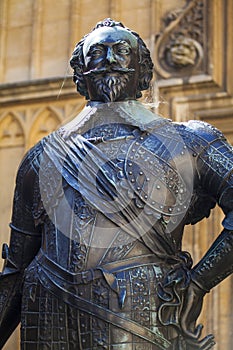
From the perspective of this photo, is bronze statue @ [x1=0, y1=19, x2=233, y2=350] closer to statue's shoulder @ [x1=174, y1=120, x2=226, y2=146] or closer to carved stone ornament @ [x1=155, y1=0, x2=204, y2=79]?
statue's shoulder @ [x1=174, y1=120, x2=226, y2=146]

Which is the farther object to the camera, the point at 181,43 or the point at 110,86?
the point at 181,43

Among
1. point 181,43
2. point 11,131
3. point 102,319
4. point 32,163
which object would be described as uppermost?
point 181,43

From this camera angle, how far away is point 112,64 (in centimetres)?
246

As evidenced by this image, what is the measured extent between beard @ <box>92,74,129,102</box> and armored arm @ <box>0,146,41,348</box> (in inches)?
9.3

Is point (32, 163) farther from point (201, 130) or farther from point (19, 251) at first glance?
point (201, 130)

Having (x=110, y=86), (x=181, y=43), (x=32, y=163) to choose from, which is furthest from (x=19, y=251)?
(x=181, y=43)

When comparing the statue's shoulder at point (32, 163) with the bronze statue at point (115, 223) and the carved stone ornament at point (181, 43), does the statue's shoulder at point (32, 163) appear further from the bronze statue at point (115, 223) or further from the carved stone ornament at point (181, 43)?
the carved stone ornament at point (181, 43)

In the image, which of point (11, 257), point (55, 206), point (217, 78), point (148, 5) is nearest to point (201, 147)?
point (55, 206)

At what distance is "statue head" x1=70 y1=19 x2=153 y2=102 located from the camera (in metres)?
2.47

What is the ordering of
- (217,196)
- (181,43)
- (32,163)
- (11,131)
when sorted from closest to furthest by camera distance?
(217,196) < (32,163) < (181,43) < (11,131)

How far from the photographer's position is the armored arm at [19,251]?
2.50 metres

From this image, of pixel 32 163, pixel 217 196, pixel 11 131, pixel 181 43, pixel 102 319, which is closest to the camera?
pixel 102 319

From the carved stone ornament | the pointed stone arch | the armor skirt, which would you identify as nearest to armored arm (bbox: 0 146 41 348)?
the armor skirt

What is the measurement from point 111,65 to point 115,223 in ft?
1.28
